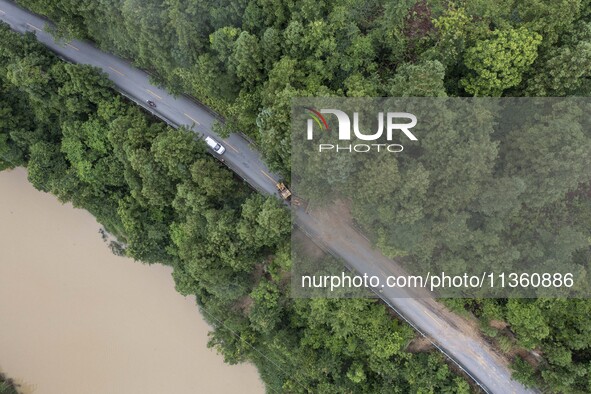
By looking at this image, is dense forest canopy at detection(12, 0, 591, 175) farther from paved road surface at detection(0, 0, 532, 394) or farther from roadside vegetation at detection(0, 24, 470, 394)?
roadside vegetation at detection(0, 24, 470, 394)

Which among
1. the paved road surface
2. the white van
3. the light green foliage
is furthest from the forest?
the white van

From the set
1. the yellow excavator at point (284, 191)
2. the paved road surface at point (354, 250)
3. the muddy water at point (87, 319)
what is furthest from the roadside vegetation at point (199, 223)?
the muddy water at point (87, 319)

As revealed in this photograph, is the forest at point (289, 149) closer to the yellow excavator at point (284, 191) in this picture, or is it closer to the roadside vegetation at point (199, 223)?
the roadside vegetation at point (199, 223)

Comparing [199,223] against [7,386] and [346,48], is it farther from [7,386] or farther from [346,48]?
[7,386]

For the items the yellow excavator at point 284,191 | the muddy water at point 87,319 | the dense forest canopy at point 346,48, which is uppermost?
the dense forest canopy at point 346,48

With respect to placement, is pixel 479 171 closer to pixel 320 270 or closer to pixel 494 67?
pixel 494 67

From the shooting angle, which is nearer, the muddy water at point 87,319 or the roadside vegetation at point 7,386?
the muddy water at point 87,319
